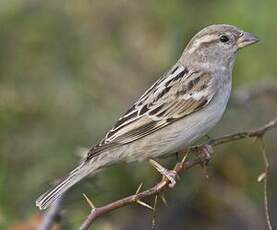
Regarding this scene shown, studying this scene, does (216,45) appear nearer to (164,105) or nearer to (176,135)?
(164,105)

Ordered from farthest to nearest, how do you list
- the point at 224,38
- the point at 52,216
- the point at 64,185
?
the point at 224,38 < the point at 64,185 < the point at 52,216

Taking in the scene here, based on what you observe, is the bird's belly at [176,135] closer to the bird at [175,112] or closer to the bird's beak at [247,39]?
the bird at [175,112]

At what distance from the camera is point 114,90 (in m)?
7.88

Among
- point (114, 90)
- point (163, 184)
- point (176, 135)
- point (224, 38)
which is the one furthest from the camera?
point (114, 90)

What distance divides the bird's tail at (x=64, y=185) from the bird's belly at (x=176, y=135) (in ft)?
0.88

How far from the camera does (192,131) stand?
518cm

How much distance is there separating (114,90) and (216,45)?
7.73 feet

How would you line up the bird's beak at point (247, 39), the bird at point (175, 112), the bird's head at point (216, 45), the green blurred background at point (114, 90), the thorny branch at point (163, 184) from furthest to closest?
1. the green blurred background at point (114, 90)
2. the bird's head at point (216, 45)
3. the bird's beak at point (247, 39)
4. the bird at point (175, 112)
5. the thorny branch at point (163, 184)

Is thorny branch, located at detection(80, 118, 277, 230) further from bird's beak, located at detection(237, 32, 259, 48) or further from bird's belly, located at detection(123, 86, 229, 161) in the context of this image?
bird's beak, located at detection(237, 32, 259, 48)

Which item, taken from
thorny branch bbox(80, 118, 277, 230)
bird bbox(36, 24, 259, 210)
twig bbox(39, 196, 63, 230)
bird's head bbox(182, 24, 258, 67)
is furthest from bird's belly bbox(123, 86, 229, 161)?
twig bbox(39, 196, 63, 230)

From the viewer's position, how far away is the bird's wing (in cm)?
527

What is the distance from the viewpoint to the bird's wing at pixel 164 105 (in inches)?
208

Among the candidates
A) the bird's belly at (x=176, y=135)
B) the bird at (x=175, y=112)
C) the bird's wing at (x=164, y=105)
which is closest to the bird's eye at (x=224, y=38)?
the bird at (x=175, y=112)

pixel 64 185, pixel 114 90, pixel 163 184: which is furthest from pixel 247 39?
pixel 114 90
